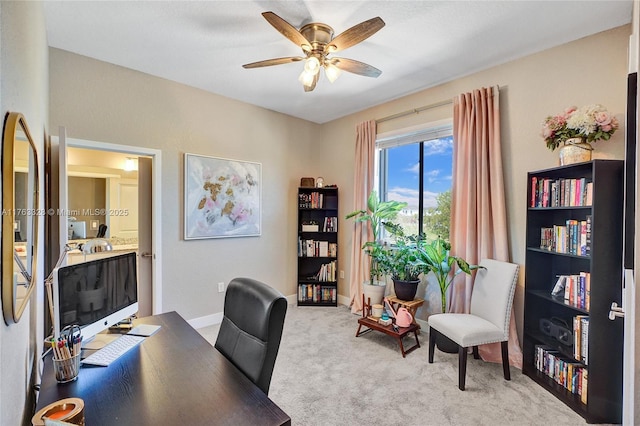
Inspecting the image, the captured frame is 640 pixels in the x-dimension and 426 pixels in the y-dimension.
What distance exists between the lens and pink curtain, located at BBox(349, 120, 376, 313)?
12.6 ft

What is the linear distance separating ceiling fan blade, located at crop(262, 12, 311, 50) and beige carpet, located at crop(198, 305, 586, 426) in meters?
2.50

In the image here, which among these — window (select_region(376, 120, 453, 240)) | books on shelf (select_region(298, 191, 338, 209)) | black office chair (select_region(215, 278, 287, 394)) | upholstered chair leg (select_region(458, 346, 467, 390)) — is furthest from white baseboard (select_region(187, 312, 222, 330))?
upholstered chair leg (select_region(458, 346, 467, 390))

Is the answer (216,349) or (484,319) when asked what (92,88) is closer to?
(216,349)

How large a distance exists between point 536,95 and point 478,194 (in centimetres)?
95

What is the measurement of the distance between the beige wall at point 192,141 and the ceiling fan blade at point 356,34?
1.89 m

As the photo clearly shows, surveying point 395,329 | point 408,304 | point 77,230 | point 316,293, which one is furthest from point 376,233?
point 77,230

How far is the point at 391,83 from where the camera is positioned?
10.5ft

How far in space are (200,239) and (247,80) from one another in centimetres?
182

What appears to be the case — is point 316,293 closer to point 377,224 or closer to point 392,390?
point 377,224

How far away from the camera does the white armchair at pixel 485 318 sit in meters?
2.27

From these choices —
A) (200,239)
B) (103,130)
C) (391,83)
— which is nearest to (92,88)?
(103,130)

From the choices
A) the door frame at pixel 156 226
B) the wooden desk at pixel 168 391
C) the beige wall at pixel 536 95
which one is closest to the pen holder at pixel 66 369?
the wooden desk at pixel 168 391

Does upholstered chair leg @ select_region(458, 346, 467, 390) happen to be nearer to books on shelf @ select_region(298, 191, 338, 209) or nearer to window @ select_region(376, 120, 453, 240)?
window @ select_region(376, 120, 453, 240)

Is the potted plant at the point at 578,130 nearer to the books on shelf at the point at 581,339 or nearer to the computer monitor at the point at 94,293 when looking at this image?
the books on shelf at the point at 581,339
